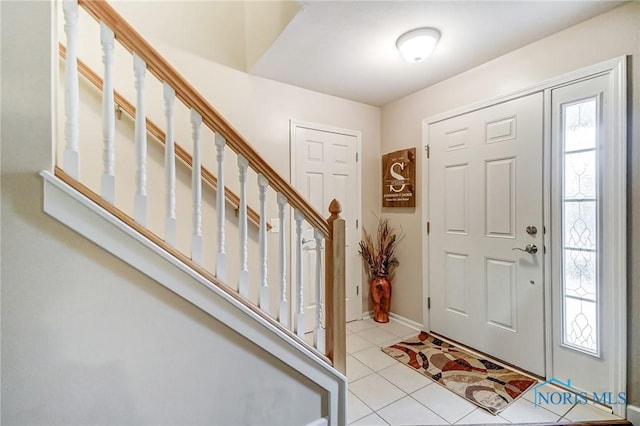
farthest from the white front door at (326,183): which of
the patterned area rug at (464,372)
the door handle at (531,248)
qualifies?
the door handle at (531,248)

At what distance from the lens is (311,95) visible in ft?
8.82

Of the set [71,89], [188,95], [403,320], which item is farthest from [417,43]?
[403,320]

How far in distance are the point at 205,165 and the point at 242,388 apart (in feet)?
5.08

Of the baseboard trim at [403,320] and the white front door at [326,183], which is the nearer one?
the white front door at [326,183]

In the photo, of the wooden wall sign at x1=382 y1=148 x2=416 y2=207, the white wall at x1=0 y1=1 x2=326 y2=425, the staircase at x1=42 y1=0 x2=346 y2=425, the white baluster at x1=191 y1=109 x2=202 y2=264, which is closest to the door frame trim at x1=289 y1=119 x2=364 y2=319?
the wooden wall sign at x1=382 y1=148 x2=416 y2=207

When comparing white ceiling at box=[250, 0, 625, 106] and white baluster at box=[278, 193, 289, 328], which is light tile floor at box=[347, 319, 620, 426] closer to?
white baluster at box=[278, 193, 289, 328]

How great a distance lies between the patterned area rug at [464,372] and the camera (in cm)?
178

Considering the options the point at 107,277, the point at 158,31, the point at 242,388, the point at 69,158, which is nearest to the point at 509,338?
the point at 242,388

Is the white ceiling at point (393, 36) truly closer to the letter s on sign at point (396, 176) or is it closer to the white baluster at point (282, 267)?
the letter s on sign at point (396, 176)

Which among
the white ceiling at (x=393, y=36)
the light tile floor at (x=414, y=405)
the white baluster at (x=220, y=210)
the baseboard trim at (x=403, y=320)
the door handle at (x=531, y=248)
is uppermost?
the white ceiling at (x=393, y=36)

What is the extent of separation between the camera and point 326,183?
9.11ft

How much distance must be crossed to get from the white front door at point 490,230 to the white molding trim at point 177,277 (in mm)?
1458

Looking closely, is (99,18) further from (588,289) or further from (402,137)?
(588,289)

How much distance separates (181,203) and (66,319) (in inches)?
44.4
